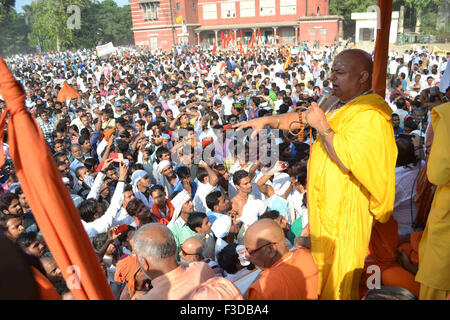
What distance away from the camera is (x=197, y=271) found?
1896 mm

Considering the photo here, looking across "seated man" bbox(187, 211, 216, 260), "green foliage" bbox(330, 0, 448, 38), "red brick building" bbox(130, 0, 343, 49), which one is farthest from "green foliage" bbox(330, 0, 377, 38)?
"seated man" bbox(187, 211, 216, 260)

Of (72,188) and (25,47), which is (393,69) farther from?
(25,47)

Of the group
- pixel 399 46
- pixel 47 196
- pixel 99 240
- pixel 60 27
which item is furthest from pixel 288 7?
pixel 47 196

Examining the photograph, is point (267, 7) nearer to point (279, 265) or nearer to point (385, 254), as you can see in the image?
point (385, 254)

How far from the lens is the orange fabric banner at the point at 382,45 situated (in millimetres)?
2695

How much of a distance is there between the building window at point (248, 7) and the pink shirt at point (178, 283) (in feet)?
133

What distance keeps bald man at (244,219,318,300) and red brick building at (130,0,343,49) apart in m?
35.9

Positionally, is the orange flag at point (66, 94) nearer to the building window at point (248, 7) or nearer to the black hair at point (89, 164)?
the black hair at point (89, 164)

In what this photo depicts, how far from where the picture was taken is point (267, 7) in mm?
37875

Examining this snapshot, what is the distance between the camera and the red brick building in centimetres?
3684

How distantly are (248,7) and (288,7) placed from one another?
14.6 ft

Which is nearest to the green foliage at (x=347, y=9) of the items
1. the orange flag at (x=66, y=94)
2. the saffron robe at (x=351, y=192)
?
the orange flag at (x=66, y=94)

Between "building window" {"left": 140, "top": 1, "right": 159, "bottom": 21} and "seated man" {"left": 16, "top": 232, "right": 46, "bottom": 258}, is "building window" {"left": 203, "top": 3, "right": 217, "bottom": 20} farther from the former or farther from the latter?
"seated man" {"left": 16, "top": 232, "right": 46, "bottom": 258}

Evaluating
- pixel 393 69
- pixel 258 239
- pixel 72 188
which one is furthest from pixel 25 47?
pixel 258 239
